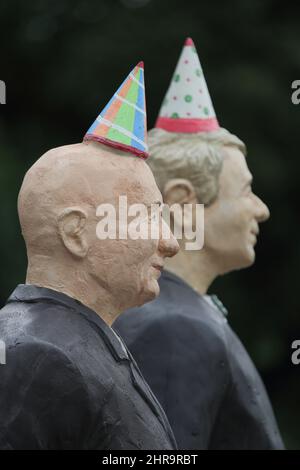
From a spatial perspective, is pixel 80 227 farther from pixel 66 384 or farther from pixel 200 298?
pixel 200 298

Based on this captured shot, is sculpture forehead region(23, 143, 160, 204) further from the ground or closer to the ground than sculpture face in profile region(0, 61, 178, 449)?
further from the ground

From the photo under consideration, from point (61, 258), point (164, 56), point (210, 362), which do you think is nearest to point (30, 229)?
point (61, 258)

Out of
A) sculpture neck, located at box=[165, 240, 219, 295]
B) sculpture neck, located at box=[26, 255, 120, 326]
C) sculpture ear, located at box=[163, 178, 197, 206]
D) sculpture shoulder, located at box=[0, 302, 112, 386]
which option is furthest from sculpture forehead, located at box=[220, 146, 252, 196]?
sculpture shoulder, located at box=[0, 302, 112, 386]

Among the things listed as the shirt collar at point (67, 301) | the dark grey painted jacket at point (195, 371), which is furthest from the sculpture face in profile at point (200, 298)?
the shirt collar at point (67, 301)

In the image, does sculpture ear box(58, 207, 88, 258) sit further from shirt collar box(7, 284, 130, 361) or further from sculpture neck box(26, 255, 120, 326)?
shirt collar box(7, 284, 130, 361)

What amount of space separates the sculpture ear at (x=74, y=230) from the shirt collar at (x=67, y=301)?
0.16m

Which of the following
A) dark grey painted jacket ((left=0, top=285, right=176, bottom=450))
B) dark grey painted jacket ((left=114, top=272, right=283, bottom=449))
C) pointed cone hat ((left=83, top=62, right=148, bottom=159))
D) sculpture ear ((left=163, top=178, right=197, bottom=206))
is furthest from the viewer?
sculpture ear ((left=163, top=178, right=197, bottom=206))

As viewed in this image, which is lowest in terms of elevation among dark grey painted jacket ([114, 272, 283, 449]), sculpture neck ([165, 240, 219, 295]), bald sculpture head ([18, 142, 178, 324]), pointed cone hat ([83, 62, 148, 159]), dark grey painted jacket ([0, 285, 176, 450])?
dark grey painted jacket ([114, 272, 283, 449])

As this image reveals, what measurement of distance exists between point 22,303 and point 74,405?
1.43ft

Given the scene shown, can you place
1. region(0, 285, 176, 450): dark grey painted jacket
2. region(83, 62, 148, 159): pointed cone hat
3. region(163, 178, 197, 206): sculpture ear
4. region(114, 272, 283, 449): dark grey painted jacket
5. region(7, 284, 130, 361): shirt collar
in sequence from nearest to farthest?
1. region(0, 285, 176, 450): dark grey painted jacket
2. region(7, 284, 130, 361): shirt collar
3. region(83, 62, 148, 159): pointed cone hat
4. region(114, 272, 283, 449): dark grey painted jacket
5. region(163, 178, 197, 206): sculpture ear

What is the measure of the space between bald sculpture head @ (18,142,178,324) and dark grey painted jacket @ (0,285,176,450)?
0.08 m

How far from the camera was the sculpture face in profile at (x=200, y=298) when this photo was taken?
22.2 feet

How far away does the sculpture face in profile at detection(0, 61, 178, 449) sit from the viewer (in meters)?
5.19

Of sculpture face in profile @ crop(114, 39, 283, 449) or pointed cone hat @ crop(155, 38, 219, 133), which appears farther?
pointed cone hat @ crop(155, 38, 219, 133)
